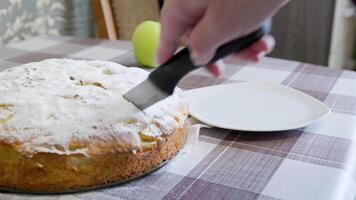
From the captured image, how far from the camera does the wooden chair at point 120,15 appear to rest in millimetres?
1891

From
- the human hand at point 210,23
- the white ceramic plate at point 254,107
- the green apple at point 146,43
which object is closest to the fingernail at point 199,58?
the human hand at point 210,23

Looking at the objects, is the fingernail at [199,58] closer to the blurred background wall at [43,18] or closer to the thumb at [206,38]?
the thumb at [206,38]

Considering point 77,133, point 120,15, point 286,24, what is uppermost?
point 77,133

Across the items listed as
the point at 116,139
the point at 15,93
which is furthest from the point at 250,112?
the point at 15,93

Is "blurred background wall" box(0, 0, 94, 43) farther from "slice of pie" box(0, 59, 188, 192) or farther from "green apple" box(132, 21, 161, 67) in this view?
"slice of pie" box(0, 59, 188, 192)

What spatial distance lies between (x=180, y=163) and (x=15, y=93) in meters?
0.29

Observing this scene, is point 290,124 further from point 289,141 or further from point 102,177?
point 102,177

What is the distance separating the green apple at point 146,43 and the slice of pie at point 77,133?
0.39 m

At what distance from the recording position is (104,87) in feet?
2.65

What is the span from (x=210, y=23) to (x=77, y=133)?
0.96 ft

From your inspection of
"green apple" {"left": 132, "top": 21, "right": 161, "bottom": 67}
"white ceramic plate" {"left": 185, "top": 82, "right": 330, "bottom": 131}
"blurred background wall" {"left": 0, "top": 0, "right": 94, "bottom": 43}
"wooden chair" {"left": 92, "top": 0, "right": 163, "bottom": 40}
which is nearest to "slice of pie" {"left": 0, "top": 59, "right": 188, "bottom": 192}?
"white ceramic plate" {"left": 185, "top": 82, "right": 330, "bottom": 131}

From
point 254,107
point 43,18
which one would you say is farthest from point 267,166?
point 43,18

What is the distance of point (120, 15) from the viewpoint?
1979 millimetres

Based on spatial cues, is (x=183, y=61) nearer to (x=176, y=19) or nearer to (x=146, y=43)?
(x=176, y=19)
